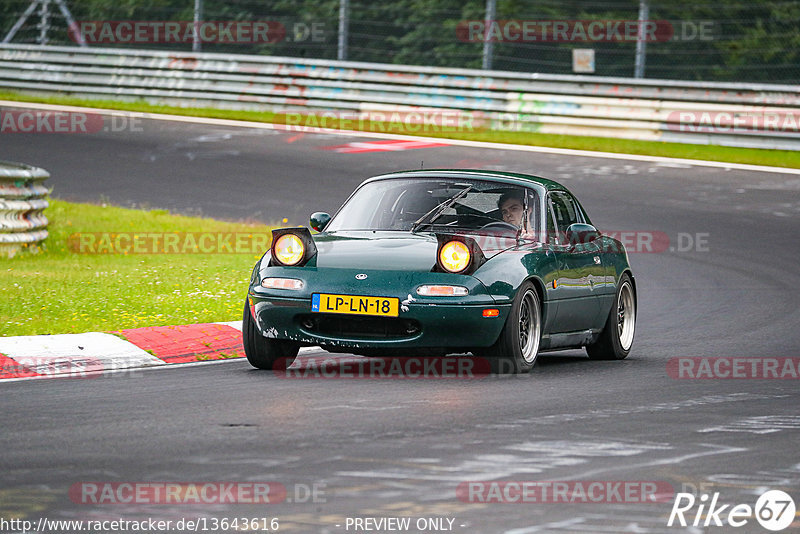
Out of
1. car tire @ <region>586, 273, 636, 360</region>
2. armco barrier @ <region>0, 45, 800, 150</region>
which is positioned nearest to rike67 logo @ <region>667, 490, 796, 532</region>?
car tire @ <region>586, 273, 636, 360</region>

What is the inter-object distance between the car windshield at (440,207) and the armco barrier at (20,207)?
524cm

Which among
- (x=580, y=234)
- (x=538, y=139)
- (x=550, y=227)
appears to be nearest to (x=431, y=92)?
(x=538, y=139)

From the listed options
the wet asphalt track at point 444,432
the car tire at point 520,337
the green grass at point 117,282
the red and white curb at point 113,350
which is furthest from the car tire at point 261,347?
the green grass at point 117,282

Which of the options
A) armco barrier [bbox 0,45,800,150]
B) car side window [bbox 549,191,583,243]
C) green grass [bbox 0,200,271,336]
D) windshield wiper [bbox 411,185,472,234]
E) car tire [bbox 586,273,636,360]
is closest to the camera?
windshield wiper [bbox 411,185,472,234]

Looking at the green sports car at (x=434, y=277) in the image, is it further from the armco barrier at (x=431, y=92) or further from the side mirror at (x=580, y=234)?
the armco barrier at (x=431, y=92)

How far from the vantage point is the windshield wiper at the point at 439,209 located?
9.09 meters

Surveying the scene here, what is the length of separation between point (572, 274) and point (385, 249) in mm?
1438

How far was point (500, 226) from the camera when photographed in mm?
9141

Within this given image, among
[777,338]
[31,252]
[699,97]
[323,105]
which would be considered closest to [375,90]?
[323,105]

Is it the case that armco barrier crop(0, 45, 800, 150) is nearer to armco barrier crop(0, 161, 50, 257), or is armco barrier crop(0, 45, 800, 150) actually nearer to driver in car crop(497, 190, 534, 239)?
armco barrier crop(0, 161, 50, 257)

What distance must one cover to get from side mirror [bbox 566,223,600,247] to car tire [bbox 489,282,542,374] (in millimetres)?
804

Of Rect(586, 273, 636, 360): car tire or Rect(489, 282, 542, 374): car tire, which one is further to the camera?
Rect(586, 273, 636, 360): car tire

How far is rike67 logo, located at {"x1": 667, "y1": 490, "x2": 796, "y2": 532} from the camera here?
4.96 m

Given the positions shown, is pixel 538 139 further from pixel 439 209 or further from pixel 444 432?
pixel 444 432
